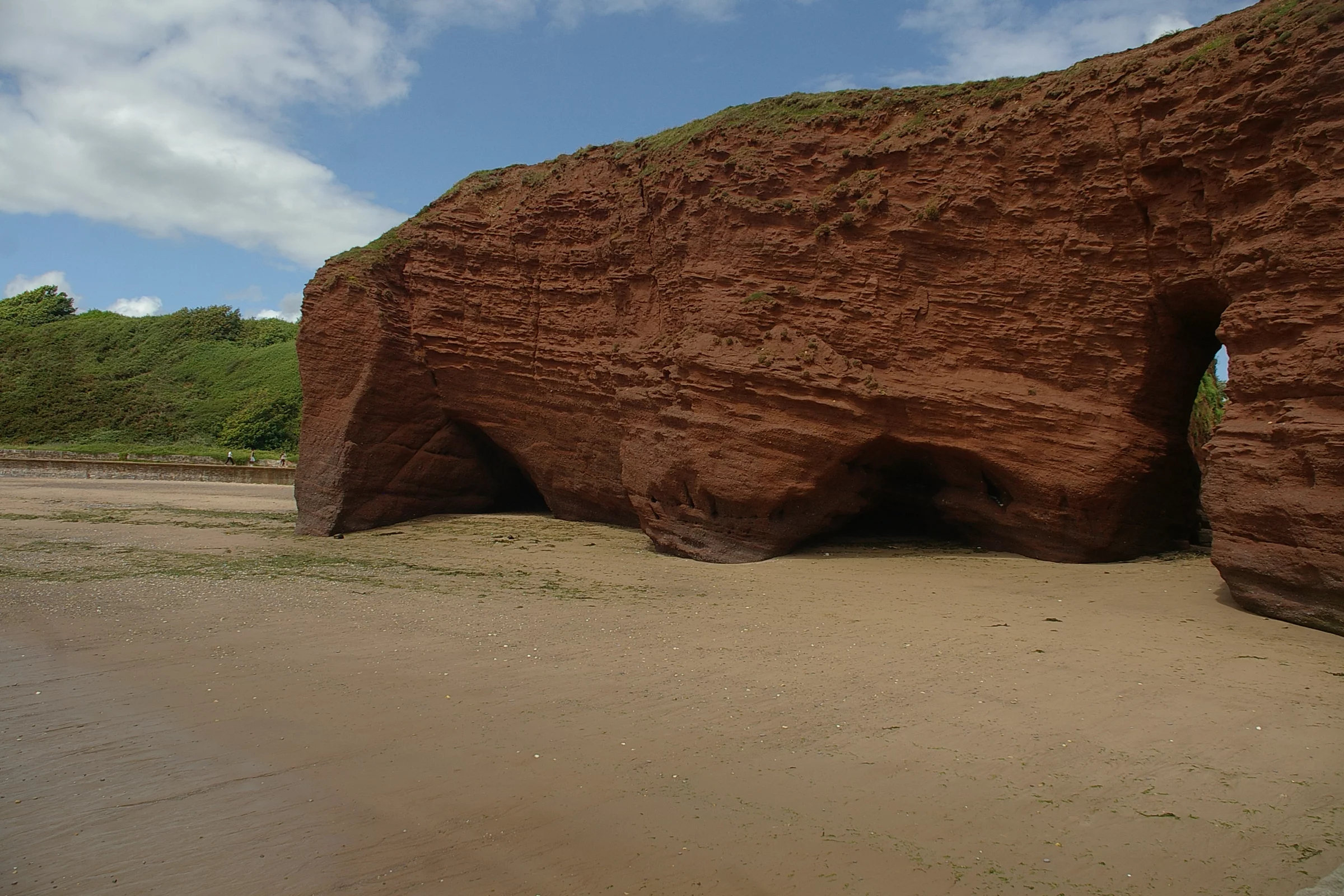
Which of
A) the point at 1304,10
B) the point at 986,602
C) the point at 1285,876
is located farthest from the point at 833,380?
the point at 1285,876

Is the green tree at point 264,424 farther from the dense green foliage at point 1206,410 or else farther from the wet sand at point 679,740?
the dense green foliage at point 1206,410

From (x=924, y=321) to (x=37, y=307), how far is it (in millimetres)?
60674

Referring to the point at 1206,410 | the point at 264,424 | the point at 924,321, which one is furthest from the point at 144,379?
the point at 1206,410

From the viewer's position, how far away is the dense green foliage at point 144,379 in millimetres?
39500

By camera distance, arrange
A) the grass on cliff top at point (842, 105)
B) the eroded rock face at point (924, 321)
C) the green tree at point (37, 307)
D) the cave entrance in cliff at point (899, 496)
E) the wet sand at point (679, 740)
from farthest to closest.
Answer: the green tree at point (37, 307)
the cave entrance in cliff at point (899, 496)
the grass on cliff top at point (842, 105)
the eroded rock face at point (924, 321)
the wet sand at point (679, 740)

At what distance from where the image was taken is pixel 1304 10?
7.38 meters

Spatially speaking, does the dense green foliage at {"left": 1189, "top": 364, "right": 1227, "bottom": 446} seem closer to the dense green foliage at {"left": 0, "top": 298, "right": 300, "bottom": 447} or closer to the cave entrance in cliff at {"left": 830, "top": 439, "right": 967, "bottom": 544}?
the cave entrance in cliff at {"left": 830, "top": 439, "right": 967, "bottom": 544}

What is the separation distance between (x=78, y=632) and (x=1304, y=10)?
11.6 m

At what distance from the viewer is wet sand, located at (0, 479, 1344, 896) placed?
140 inches

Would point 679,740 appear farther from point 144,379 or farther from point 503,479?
point 144,379

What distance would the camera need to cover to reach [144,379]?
43625 millimetres

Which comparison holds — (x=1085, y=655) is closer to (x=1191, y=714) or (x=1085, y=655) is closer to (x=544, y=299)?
(x=1191, y=714)

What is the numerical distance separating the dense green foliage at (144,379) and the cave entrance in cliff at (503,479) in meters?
21.8

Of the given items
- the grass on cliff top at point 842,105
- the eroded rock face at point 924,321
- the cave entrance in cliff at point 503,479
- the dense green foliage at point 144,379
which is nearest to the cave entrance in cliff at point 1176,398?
the eroded rock face at point 924,321
